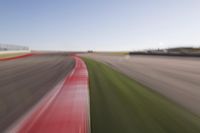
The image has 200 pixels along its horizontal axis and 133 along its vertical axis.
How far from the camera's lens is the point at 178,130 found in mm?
3473

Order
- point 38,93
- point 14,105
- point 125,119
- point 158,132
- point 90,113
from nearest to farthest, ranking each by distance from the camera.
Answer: point 158,132 < point 125,119 < point 90,113 < point 14,105 < point 38,93

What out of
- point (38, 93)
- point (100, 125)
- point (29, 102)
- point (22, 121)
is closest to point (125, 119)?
point (100, 125)

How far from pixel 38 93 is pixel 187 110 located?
432 cm

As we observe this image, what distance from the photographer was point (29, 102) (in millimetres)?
5684

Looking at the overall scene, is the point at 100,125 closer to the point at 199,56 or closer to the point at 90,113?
the point at 90,113

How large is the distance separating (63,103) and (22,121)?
1.43 m

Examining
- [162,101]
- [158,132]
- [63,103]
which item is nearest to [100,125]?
[158,132]

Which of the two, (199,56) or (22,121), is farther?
(199,56)

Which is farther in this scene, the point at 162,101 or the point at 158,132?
the point at 162,101

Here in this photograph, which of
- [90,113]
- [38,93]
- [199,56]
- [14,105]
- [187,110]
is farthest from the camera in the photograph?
[199,56]

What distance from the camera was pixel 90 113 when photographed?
447 centimetres

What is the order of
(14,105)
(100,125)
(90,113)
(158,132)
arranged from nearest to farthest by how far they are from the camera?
(158,132)
(100,125)
(90,113)
(14,105)

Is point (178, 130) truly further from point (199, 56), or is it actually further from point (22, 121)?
point (199, 56)

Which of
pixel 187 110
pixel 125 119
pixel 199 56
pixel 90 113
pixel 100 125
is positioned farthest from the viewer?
pixel 199 56
